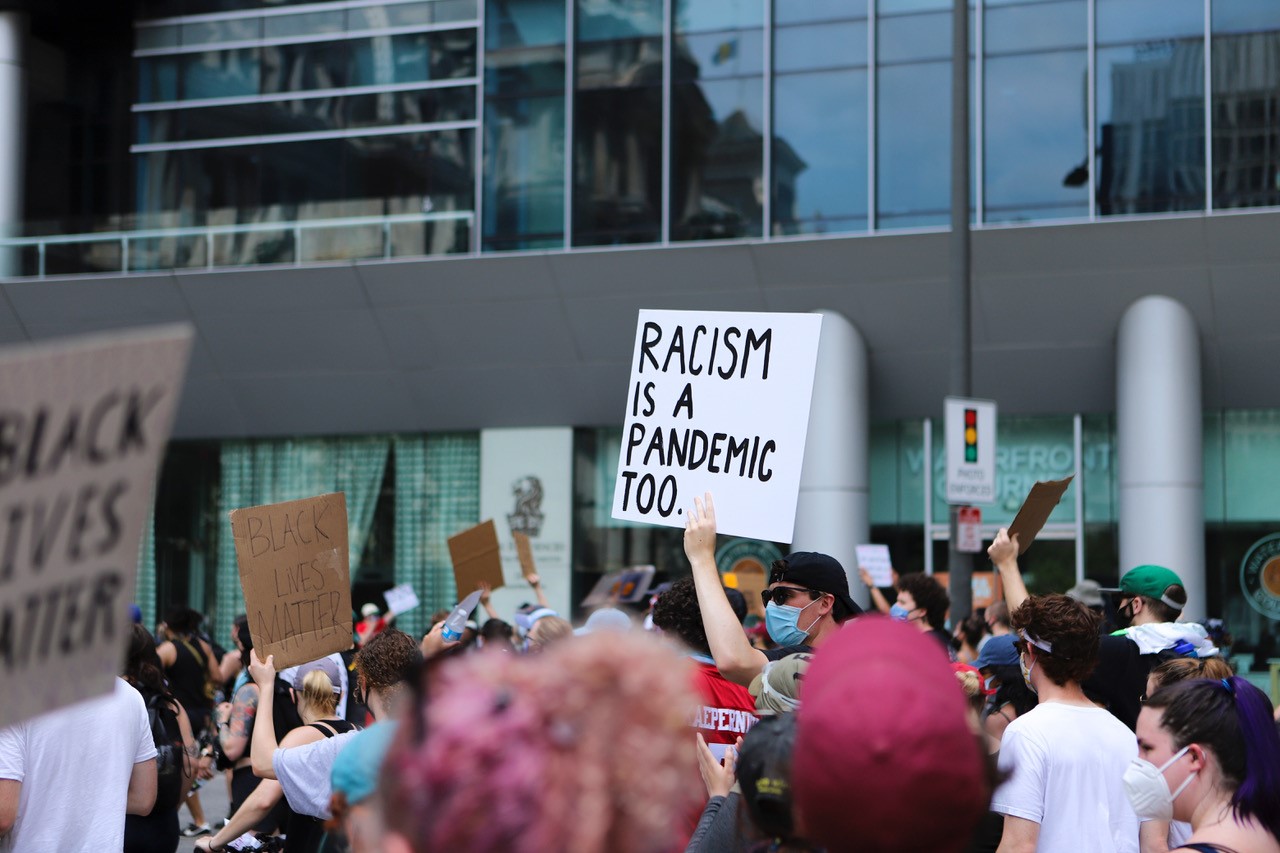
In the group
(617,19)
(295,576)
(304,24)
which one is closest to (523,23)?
(617,19)

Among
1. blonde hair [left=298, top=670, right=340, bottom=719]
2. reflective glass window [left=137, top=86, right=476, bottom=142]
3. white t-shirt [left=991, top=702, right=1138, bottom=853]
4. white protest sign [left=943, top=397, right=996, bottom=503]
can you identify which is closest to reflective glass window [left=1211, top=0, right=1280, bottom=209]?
white protest sign [left=943, top=397, right=996, bottom=503]

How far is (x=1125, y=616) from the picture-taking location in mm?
7141

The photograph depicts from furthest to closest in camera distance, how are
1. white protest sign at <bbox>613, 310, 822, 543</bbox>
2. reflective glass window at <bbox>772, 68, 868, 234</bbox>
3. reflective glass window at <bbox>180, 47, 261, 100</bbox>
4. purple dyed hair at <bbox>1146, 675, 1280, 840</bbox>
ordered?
reflective glass window at <bbox>180, 47, 261, 100</bbox> < reflective glass window at <bbox>772, 68, 868, 234</bbox> < white protest sign at <bbox>613, 310, 822, 543</bbox> < purple dyed hair at <bbox>1146, 675, 1280, 840</bbox>

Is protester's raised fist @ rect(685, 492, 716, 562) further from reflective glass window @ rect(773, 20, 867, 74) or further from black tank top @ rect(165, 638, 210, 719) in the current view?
reflective glass window @ rect(773, 20, 867, 74)

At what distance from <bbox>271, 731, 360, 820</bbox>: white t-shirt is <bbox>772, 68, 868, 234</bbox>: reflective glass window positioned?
15.3m

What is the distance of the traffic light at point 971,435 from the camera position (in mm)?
12414

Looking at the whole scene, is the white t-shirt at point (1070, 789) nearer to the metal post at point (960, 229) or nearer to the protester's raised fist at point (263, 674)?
the protester's raised fist at point (263, 674)

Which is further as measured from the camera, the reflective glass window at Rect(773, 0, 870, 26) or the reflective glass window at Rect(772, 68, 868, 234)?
the reflective glass window at Rect(773, 0, 870, 26)

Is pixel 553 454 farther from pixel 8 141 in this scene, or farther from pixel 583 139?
pixel 8 141

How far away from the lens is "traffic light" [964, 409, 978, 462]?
40.7 ft

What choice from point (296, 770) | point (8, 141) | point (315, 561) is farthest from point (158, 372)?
point (8, 141)

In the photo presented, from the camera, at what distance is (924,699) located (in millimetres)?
2289

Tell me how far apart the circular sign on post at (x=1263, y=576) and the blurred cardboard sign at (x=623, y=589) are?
951 cm

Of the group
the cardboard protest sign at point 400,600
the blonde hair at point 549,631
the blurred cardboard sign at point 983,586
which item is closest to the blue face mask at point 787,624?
the blonde hair at point 549,631
